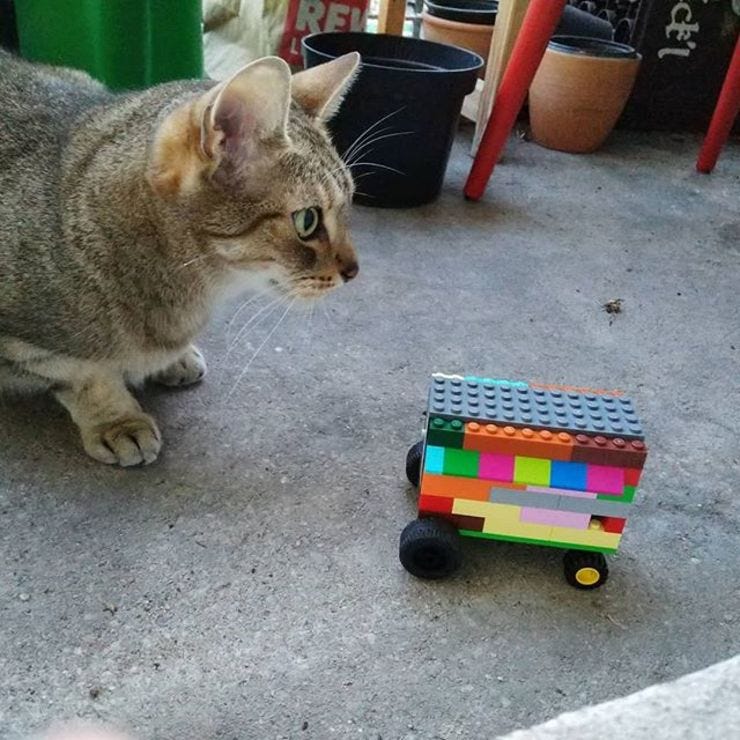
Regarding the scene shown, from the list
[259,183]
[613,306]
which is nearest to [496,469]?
[259,183]

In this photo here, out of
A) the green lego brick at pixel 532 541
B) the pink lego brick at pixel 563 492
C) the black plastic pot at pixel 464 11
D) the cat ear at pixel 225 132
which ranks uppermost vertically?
the cat ear at pixel 225 132

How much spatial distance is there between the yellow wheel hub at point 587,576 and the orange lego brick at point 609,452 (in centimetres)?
15

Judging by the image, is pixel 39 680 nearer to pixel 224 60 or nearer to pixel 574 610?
pixel 574 610

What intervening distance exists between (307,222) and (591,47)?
184 centimetres

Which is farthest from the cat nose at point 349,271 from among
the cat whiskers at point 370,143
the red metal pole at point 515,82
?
the red metal pole at point 515,82

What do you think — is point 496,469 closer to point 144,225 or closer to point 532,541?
point 532,541

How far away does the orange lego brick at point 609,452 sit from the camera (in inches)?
39.6

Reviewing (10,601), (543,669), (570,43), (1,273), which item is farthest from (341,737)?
(570,43)

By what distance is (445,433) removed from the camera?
3.34 ft

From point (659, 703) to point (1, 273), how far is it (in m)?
0.98

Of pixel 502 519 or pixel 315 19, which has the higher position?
pixel 315 19

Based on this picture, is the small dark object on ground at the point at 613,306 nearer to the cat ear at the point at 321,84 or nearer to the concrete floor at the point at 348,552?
the concrete floor at the point at 348,552

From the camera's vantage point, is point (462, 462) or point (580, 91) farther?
point (580, 91)

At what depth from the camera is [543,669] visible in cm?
98
